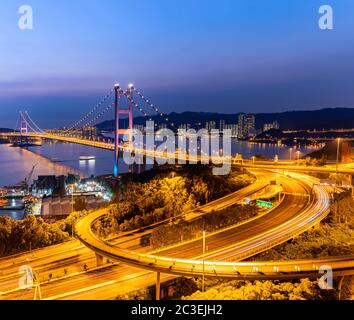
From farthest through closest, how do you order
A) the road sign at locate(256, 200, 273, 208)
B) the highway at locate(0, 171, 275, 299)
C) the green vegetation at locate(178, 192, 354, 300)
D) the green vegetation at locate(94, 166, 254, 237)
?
the green vegetation at locate(94, 166, 254, 237), the road sign at locate(256, 200, 273, 208), the highway at locate(0, 171, 275, 299), the green vegetation at locate(178, 192, 354, 300)

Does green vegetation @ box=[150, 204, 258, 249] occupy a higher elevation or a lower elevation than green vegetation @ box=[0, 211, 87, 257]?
higher

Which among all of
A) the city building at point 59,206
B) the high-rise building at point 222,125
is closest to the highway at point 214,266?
the city building at point 59,206

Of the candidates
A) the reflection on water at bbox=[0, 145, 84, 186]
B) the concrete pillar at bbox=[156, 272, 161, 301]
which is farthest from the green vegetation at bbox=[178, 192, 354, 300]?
the reflection on water at bbox=[0, 145, 84, 186]

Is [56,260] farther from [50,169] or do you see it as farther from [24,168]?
[24,168]

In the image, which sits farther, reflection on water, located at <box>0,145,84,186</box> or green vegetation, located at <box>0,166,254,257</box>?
reflection on water, located at <box>0,145,84,186</box>

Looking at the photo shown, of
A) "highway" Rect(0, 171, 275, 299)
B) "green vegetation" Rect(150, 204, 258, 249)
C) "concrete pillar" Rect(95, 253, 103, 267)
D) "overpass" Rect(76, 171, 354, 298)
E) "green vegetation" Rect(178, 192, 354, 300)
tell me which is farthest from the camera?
"green vegetation" Rect(150, 204, 258, 249)

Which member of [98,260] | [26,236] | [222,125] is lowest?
[26,236]

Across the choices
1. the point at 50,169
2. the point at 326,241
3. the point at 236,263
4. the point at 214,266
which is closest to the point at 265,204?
the point at 326,241

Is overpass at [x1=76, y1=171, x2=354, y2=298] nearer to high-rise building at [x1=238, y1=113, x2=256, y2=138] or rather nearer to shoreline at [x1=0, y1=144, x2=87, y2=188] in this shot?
shoreline at [x1=0, y1=144, x2=87, y2=188]
